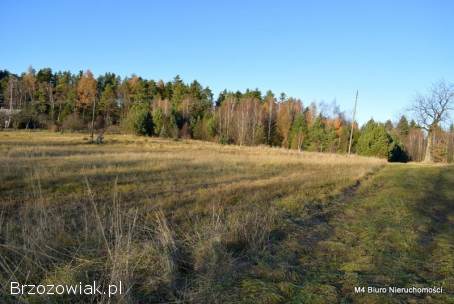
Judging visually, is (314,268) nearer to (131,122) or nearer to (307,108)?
(131,122)

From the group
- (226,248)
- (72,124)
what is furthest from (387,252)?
(72,124)

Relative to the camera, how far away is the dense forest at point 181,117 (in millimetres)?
56281

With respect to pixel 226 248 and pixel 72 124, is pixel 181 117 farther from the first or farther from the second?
pixel 226 248

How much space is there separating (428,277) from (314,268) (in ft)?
4.08

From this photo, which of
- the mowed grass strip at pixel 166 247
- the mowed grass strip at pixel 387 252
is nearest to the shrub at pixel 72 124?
the mowed grass strip at pixel 166 247

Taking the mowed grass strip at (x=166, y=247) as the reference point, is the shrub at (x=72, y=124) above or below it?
above

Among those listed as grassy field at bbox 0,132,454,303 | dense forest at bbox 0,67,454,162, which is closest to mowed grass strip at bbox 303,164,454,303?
grassy field at bbox 0,132,454,303

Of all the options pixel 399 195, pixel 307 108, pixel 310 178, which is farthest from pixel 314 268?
pixel 307 108

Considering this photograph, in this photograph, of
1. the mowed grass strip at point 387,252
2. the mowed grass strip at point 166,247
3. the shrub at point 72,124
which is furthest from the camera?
the shrub at point 72,124

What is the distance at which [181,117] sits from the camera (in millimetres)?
65125

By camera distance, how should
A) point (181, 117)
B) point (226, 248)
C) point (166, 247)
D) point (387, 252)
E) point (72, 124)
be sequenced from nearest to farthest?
point (166, 247), point (226, 248), point (387, 252), point (72, 124), point (181, 117)

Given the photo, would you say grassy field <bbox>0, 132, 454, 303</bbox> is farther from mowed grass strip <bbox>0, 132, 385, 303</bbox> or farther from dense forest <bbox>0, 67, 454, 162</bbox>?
dense forest <bbox>0, 67, 454, 162</bbox>

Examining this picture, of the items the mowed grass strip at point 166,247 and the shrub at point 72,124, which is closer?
the mowed grass strip at point 166,247

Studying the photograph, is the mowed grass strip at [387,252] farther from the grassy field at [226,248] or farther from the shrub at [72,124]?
the shrub at [72,124]
